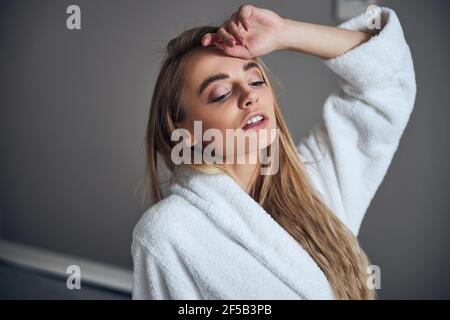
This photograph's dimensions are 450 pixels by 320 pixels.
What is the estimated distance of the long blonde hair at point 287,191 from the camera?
68cm

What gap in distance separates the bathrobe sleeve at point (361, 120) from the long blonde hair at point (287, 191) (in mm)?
39

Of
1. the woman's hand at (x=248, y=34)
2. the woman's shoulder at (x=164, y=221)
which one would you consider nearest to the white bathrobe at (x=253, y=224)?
the woman's shoulder at (x=164, y=221)

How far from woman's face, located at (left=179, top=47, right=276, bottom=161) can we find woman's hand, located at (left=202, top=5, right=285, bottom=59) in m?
0.01

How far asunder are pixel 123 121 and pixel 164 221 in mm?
376

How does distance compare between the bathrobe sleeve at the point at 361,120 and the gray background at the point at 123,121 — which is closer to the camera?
the bathrobe sleeve at the point at 361,120

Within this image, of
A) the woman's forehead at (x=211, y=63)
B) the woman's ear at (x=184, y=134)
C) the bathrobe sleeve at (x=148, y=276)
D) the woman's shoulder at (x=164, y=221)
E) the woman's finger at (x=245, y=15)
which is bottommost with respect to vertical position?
the bathrobe sleeve at (x=148, y=276)

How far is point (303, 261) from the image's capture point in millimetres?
667

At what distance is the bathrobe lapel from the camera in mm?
648

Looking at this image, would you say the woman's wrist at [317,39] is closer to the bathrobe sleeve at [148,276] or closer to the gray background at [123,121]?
the gray background at [123,121]

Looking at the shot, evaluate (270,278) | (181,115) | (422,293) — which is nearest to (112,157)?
(181,115)

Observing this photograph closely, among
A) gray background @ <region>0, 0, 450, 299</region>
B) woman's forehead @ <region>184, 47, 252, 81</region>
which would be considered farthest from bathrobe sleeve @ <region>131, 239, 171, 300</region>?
gray background @ <region>0, 0, 450, 299</region>

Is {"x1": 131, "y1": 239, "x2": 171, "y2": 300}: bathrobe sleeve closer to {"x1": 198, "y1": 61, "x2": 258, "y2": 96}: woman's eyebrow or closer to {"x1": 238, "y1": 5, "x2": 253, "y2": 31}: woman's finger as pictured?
{"x1": 198, "y1": 61, "x2": 258, "y2": 96}: woman's eyebrow
